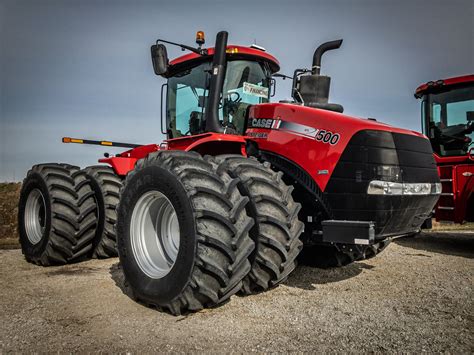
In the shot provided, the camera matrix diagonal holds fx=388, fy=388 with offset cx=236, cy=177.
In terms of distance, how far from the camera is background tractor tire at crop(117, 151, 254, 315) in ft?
9.80

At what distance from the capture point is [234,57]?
4469 millimetres

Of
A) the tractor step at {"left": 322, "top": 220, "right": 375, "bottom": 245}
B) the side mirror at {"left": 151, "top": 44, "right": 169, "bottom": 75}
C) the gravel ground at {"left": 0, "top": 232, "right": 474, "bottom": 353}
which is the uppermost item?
the side mirror at {"left": 151, "top": 44, "right": 169, "bottom": 75}

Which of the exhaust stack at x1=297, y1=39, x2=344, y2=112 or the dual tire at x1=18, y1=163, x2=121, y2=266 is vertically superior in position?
the exhaust stack at x1=297, y1=39, x2=344, y2=112

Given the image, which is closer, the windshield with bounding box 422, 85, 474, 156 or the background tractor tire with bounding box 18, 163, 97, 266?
the background tractor tire with bounding box 18, 163, 97, 266

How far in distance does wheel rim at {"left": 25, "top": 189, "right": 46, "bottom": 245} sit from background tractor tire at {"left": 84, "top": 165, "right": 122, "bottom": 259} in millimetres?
904

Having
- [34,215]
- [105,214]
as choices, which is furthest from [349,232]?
[34,215]

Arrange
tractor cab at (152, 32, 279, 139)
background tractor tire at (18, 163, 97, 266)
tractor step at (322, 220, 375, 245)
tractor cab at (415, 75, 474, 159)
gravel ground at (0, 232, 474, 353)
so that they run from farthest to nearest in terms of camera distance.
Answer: tractor cab at (415, 75, 474, 159), background tractor tire at (18, 163, 97, 266), tractor cab at (152, 32, 279, 139), tractor step at (322, 220, 375, 245), gravel ground at (0, 232, 474, 353)

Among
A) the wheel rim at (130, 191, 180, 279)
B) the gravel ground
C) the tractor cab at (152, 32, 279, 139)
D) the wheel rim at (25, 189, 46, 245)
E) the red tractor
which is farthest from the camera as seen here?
the red tractor

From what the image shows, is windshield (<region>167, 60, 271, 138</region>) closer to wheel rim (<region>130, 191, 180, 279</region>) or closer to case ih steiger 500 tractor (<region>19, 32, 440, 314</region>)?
case ih steiger 500 tractor (<region>19, 32, 440, 314</region>)

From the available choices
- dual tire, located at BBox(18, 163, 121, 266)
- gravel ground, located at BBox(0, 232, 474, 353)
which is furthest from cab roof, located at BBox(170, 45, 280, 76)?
gravel ground, located at BBox(0, 232, 474, 353)

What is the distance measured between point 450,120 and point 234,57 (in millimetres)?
5122

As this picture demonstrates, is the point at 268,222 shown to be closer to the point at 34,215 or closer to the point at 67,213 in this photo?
the point at 67,213

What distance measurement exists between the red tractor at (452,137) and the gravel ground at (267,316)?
2.28 metres

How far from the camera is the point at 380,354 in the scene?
254 centimetres
